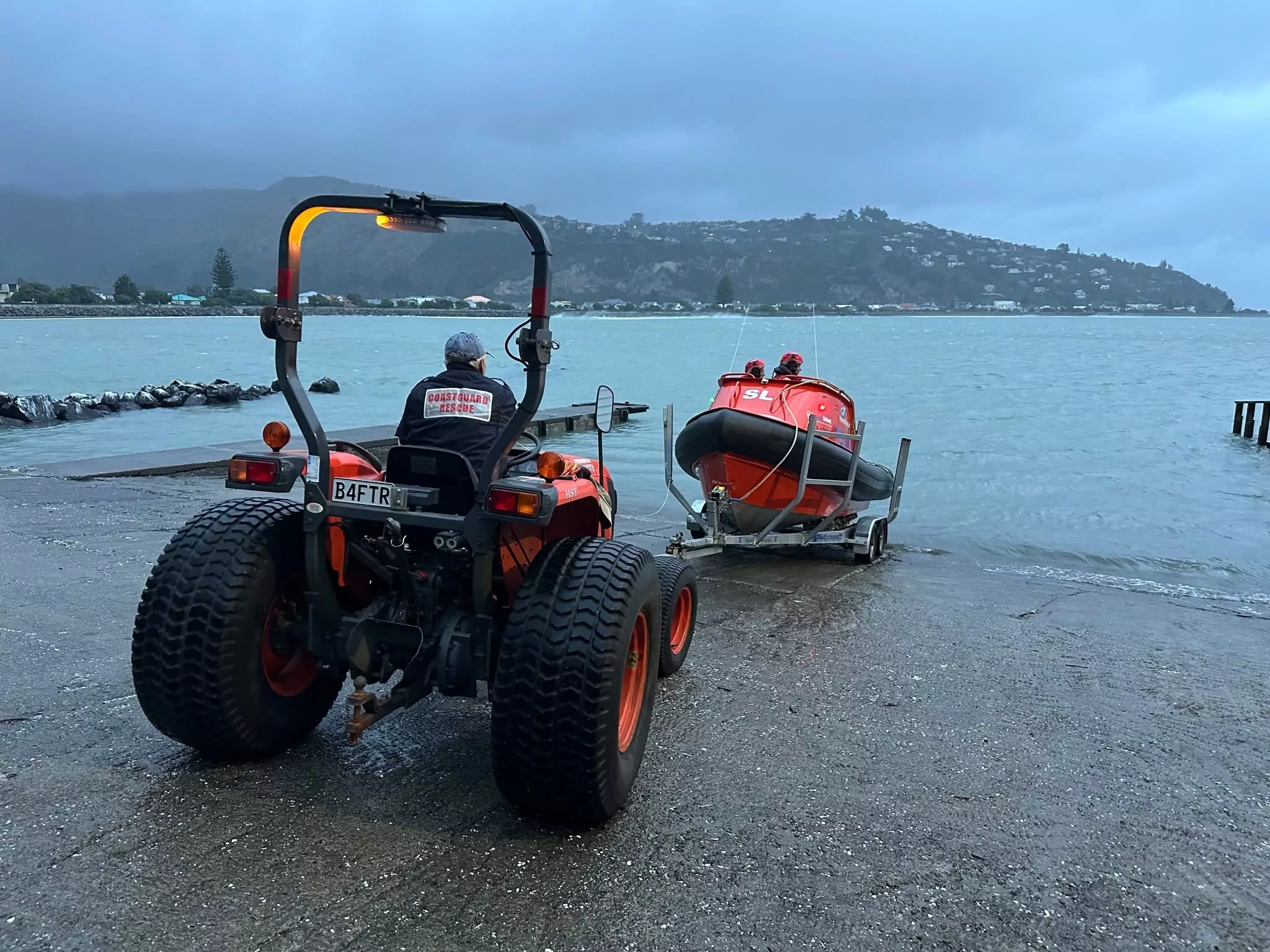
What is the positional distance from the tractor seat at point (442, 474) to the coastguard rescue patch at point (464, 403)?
8.1 inches

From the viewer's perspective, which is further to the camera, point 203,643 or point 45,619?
point 45,619

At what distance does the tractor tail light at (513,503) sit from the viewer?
3.46 meters

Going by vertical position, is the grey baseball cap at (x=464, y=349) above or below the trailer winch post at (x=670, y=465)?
above

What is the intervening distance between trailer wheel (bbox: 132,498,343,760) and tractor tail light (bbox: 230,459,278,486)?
0.40ft

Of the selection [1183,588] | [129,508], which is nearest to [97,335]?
[129,508]

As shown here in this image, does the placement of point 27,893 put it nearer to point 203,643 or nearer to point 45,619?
point 203,643

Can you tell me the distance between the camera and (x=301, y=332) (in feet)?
12.7

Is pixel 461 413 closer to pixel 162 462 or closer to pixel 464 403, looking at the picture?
pixel 464 403

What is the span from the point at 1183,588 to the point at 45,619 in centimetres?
986

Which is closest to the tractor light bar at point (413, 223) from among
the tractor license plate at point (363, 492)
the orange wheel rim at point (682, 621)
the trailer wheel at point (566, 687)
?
the tractor license plate at point (363, 492)

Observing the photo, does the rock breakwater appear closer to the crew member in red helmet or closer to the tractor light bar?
the crew member in red helmet

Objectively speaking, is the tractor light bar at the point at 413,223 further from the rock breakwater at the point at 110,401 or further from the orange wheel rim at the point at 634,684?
the rock breakwater at the point at 110,401

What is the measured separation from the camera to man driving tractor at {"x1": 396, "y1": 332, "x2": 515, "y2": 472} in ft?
13.1

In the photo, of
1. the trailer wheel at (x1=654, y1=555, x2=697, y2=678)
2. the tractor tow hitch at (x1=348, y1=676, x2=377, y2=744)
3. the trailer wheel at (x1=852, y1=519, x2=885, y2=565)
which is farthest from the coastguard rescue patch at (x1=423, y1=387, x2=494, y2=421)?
the trailer wheel at (x1=852, y1=519, x2=885, y2=565)
